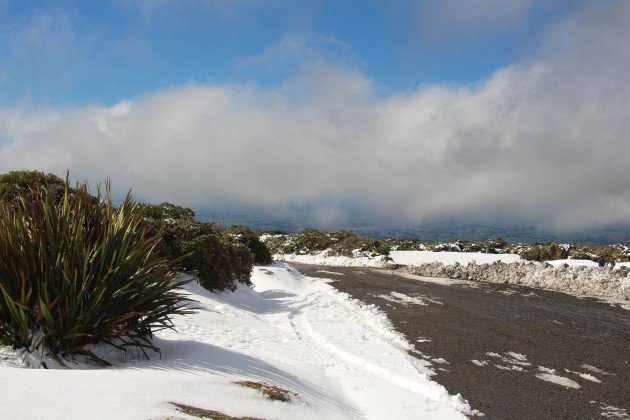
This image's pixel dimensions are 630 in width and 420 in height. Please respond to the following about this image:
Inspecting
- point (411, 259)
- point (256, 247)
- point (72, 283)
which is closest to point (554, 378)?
Answer: point (72, 283)

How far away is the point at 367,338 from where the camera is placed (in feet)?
31.9

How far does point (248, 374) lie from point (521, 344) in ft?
22.3

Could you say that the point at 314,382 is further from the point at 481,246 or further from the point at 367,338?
the point at 481,246

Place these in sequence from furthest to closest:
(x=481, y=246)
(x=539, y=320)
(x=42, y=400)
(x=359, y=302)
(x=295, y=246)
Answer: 1. (x=295, y=246)
2. (x=481, y=246)
3. (x=359, y=302)
4. (x=539, y=320)
5. (x=42, y=400)

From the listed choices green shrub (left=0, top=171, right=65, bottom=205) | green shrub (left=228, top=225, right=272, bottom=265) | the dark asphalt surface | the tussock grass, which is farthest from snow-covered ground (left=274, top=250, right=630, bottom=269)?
the tussock grass

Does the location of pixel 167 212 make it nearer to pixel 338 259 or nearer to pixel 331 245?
pixel 338 259

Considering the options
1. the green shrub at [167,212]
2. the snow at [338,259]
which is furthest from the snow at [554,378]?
the snow at [338,259]

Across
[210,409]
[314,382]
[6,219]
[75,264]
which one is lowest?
[314,382]

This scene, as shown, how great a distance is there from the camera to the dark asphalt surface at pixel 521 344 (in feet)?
20.8

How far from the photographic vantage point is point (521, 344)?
9.52 m

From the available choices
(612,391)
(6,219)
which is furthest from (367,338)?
(6,219)

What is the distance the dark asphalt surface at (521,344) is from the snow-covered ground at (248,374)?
0.62 metres

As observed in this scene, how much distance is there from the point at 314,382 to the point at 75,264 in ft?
11.4

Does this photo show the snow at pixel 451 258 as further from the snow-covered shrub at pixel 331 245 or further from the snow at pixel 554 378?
the snow at pixel 554 378
